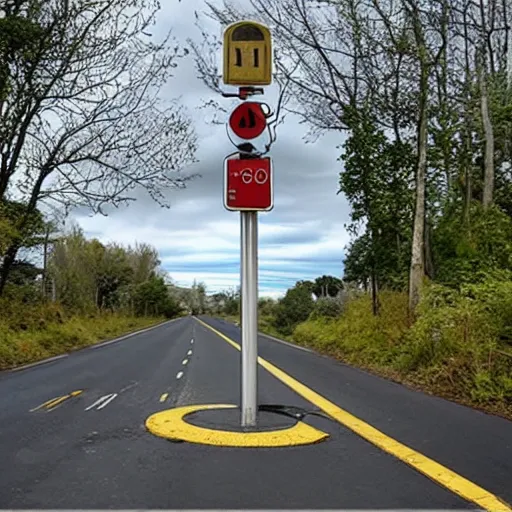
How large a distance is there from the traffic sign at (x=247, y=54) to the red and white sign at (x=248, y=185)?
2.50 ft

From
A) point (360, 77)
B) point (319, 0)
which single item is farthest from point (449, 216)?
point (319, 0)

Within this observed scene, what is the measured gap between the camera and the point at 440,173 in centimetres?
1933

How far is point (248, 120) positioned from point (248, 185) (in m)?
0.64

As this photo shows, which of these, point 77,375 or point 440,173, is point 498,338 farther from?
point 440,173

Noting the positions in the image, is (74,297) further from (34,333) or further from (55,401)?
(55,401)

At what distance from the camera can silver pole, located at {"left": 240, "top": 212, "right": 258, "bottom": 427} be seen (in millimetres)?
5699

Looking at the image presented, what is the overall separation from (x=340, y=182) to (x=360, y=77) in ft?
10.8

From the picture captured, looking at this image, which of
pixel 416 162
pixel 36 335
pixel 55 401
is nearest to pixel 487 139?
pixel 416 162

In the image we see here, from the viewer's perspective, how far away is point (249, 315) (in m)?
→ 5.76

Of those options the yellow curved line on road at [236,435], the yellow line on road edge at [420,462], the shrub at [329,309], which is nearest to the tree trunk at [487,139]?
the shrub at [329,309]

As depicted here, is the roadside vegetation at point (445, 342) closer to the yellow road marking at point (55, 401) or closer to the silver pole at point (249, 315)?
the silver pole at point (249, 315)

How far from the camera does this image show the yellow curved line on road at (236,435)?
16.8ft

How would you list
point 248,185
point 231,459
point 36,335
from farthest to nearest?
point 36,335 < point 248,185 < point 231,459

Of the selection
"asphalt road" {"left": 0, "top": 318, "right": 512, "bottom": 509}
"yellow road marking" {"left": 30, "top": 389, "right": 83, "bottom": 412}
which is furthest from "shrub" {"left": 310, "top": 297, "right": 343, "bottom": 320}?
"asphalt road" {"left": 0, "top": 318, "right": 512, "bottom": 509}
